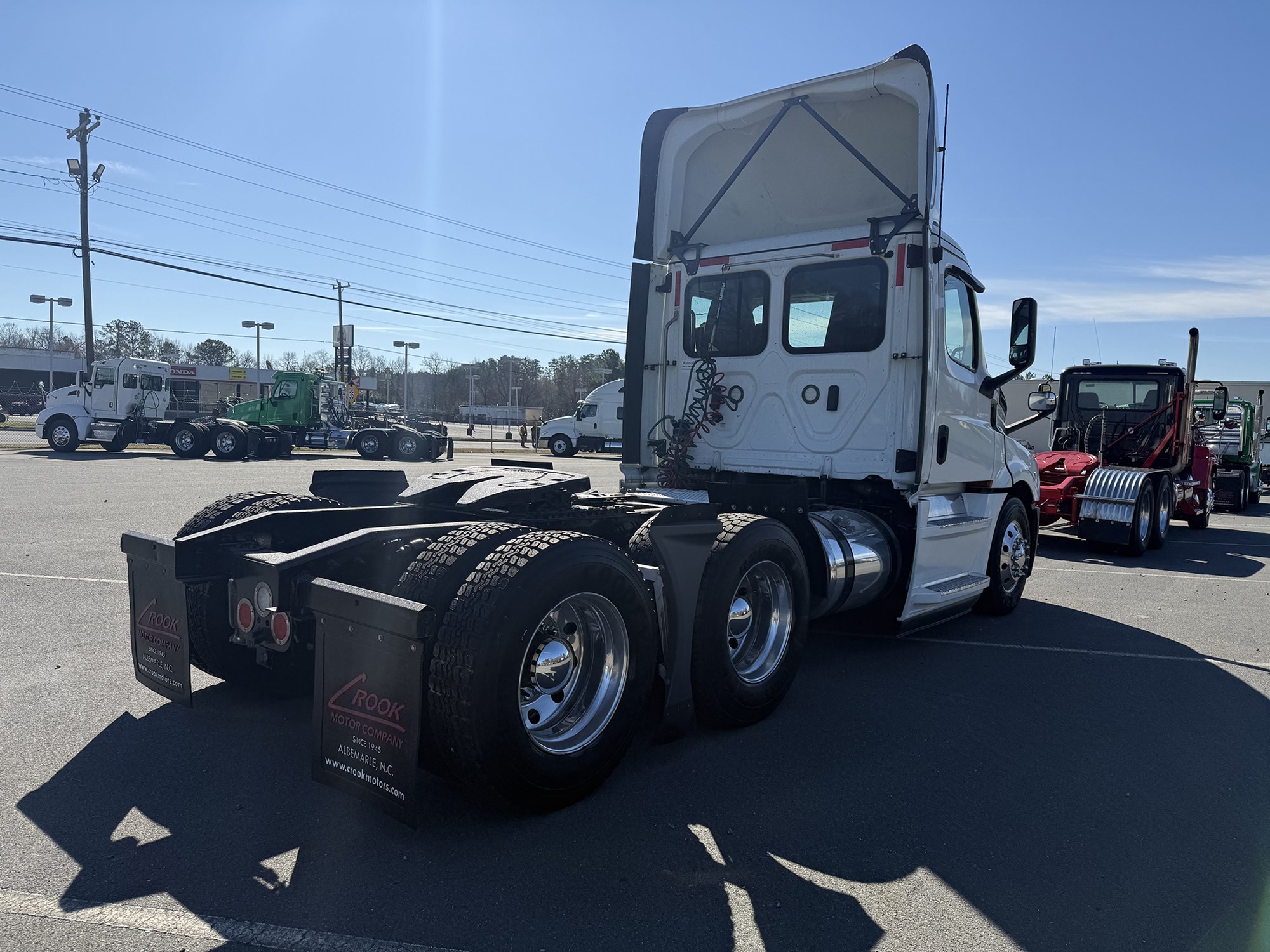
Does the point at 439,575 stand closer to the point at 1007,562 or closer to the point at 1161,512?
the point at 1007,562

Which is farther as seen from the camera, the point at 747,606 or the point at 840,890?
the point at 747,606

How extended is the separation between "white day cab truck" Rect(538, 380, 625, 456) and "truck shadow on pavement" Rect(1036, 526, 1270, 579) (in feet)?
81.4

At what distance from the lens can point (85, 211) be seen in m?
33.2

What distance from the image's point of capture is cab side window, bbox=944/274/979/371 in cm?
605

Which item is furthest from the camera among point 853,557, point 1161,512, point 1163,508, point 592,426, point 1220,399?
point 592,426

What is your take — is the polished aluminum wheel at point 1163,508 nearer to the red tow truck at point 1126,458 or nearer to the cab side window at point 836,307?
the red tow truck at point 1126,458

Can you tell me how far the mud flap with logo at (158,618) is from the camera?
3611mm

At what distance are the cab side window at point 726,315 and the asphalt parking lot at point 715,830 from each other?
2.42 meters

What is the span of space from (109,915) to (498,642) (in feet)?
Answer: 4.48

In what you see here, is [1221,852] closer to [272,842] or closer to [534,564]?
[534,564]

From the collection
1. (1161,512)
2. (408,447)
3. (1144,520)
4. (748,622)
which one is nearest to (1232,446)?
(1161,512)

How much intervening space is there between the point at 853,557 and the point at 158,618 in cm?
380

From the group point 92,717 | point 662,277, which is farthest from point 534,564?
point 662,277

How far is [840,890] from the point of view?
284cm
